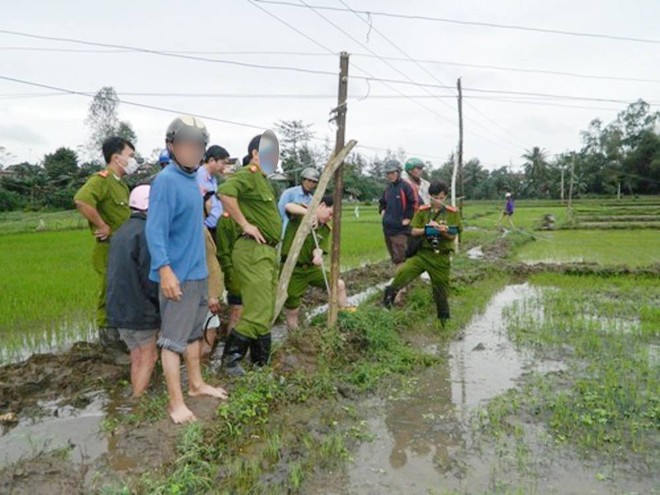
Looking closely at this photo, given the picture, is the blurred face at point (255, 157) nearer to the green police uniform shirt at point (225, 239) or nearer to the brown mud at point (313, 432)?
the green police uniform shirt at point (225, 239)

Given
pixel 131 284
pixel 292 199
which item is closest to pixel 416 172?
pixel 292 199

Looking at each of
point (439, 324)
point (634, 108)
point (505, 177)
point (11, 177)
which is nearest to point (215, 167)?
point (439, 324)

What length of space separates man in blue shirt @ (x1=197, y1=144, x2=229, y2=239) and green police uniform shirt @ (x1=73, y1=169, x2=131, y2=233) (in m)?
0.74

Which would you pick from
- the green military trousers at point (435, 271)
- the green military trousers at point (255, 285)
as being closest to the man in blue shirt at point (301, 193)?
the green military trousers at point (255, 285)

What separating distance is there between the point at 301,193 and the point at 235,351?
1.94 metres

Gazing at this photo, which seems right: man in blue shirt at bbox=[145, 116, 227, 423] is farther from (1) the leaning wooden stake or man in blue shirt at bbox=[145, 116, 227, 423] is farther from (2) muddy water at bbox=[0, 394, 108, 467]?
(1) the leaning wooden stake

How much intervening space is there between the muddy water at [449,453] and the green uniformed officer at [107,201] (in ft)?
7.60

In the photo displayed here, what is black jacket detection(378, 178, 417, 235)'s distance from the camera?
6.88 meters

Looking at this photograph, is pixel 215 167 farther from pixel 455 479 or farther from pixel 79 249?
pixel 79 249

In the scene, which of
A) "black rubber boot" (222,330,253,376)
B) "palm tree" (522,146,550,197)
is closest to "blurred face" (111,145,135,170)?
"black rubber boot" (222,330,253,376)

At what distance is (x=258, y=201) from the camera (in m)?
4.11

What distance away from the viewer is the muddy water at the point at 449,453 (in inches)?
106

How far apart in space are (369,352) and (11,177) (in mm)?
38230

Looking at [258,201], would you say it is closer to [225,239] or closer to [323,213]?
[225,239]
